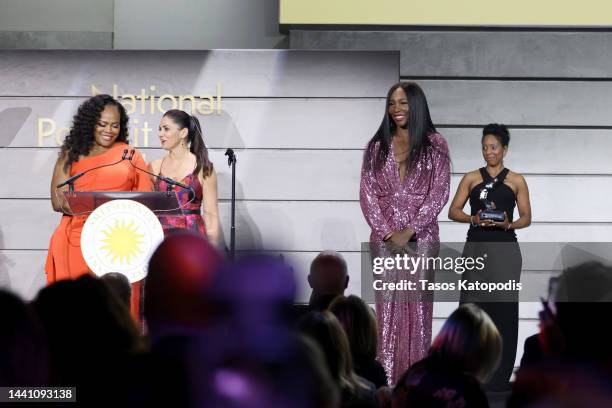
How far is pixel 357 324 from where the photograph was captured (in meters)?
3.16

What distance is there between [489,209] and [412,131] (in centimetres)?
83

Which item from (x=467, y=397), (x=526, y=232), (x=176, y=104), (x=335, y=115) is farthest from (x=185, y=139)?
(x=467, y=397)

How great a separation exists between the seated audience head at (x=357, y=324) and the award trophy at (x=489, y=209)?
3.17m

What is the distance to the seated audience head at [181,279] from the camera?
63.4 inches

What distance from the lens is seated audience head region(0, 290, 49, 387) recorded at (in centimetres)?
163

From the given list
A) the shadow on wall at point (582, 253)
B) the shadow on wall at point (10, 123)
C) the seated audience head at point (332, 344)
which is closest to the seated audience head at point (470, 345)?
the seated audience head at point (332, 344)

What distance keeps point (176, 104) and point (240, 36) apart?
914mm

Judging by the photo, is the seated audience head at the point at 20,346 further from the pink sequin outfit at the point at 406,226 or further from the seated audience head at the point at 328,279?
the pink sequin outfit at the point at 406,226

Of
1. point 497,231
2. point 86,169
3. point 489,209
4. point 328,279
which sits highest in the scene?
point 86,169

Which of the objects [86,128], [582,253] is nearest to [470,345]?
[86,128]

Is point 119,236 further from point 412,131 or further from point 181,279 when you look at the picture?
point 181,279

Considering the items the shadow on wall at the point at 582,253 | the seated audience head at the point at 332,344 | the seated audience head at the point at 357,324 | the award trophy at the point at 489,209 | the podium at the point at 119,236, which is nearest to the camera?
the seated audience head at the point at 332,344

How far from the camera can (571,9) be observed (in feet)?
24.1

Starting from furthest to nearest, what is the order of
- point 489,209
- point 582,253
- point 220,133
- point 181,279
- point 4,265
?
1. point 582,253
2. point 220,133
3. point 4,265
4. point 489,209
5. point 181,279
